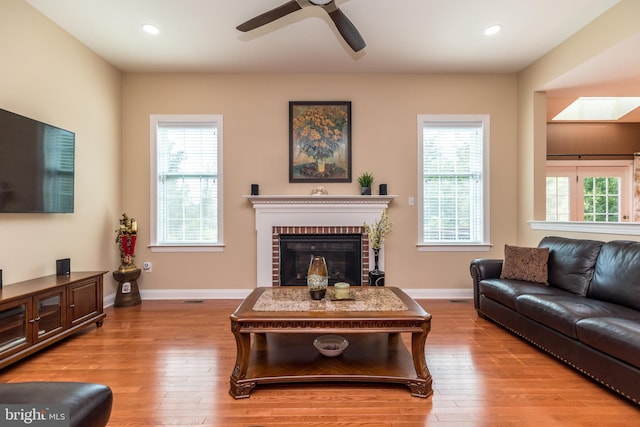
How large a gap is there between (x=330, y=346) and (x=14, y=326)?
2.34 meters

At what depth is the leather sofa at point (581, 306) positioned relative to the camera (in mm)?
2002

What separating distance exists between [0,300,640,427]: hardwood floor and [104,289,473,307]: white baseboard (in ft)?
4.06

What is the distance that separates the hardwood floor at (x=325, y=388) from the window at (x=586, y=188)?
3.84m

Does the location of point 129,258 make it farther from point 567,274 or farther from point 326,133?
point 567,274

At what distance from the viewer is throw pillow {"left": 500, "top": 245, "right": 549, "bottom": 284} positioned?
→ 3.30 metres

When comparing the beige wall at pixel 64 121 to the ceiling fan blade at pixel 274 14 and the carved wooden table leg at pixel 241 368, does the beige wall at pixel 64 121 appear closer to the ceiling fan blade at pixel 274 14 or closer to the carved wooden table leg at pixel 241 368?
the ceiling fan blade at pixel 274 14

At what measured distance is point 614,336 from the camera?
78.7 inches

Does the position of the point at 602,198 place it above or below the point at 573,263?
above

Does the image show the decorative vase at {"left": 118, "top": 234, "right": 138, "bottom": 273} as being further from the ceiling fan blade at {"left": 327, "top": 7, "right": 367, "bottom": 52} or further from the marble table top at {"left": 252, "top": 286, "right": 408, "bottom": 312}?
the ceiling fan blade at {"left": 327, "top": 7, "right": 367, "bottom": 52}

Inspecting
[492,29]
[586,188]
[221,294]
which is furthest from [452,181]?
[221,294]

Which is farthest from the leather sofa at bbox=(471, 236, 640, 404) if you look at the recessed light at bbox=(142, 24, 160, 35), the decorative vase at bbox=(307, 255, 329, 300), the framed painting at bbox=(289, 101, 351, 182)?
the recessed light at bbox=(142, 24, 160, 35)

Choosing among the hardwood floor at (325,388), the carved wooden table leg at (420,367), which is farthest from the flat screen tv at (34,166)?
the carved wooden table leg at (420,367)

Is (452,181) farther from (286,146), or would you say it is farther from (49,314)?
(49,314)

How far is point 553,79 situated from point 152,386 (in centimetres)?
504
